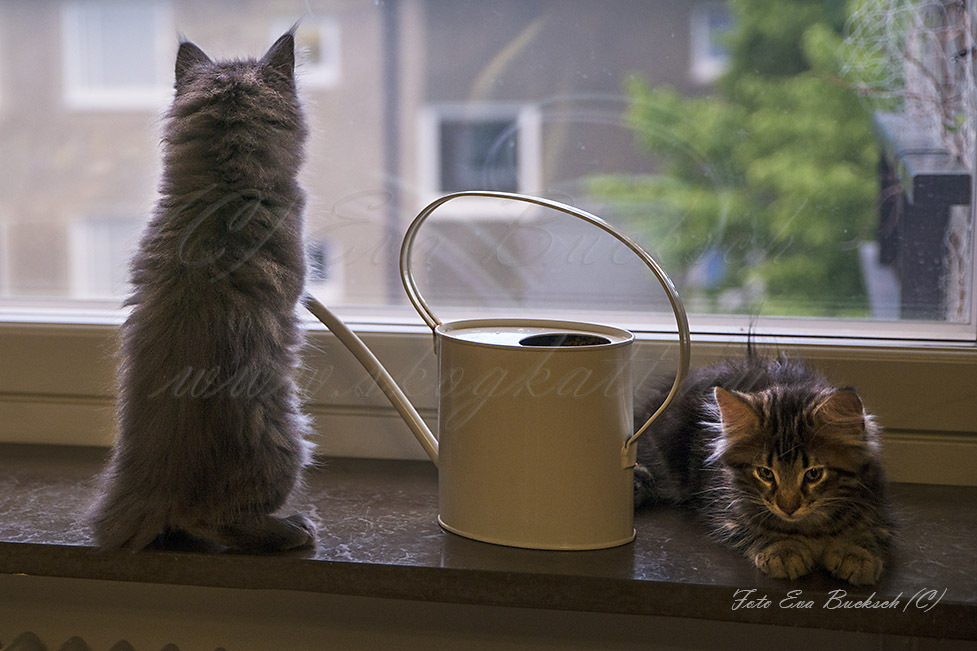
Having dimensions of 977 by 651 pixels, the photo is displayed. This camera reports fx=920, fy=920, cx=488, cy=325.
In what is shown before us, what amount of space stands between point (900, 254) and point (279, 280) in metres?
0.73

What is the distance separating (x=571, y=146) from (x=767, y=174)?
9.3 inches

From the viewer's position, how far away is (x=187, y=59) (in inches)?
32.5

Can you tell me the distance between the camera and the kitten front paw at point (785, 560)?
2.45ft

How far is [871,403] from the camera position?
0.98m

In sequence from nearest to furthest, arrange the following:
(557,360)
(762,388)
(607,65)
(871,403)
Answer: (557,360) → (762,388) → (871,403) → (607,65)

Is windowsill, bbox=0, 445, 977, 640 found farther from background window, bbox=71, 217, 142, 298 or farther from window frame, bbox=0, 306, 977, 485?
background window, bbox=71, 217, 142, 298

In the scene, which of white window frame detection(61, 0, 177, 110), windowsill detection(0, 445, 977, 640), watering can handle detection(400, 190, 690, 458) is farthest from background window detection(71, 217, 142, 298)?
watering can handle detection(400, 190, 690, 458)

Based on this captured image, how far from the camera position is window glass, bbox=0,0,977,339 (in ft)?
3.50

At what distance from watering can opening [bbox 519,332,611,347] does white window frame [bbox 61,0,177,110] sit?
0.65 m

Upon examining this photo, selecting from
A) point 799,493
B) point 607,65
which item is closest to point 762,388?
point 799,493

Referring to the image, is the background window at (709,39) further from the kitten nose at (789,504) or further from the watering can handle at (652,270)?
the kitten nose at (789,504)

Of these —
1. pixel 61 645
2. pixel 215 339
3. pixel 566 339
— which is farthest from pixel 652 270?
pixel 61 645

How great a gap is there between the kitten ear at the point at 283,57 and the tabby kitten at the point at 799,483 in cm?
48

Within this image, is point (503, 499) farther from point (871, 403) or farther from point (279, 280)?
point (871, 403)
